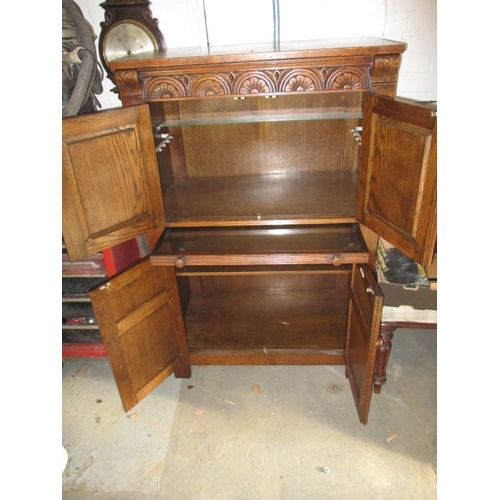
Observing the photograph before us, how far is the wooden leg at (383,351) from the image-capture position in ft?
5.31

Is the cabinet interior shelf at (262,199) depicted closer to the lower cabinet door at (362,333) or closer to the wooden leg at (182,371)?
the lower cabinet door at (362,333)

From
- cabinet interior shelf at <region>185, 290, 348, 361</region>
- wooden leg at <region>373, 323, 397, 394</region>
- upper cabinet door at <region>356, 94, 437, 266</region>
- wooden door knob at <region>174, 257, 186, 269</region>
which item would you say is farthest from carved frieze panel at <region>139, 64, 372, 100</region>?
cabinet interior shelf at <region>185, 290, 348, 361</region>

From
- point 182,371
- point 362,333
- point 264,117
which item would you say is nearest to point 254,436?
point 182,371

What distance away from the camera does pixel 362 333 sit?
1528 mm

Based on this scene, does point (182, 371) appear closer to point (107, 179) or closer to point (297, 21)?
point (107, 179)

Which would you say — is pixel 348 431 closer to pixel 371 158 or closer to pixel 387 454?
pixel 387 454

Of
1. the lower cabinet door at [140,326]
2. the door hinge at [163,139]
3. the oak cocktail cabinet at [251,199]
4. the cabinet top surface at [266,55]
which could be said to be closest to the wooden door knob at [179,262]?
the oak cocktail cabinet at [251,199]

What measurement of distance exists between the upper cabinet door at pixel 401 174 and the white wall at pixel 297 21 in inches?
23.9

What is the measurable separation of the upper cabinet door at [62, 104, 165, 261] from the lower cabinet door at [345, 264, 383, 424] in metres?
0.88

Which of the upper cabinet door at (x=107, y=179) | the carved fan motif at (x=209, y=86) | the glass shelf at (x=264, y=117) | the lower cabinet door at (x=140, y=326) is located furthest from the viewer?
the glass shelf at (x=264, y=117)

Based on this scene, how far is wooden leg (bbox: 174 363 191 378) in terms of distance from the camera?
1939 mm

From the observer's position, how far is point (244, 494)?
146 centimetres

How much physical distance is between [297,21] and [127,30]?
76 centimetres

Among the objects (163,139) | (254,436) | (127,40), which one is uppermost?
(127,40)
